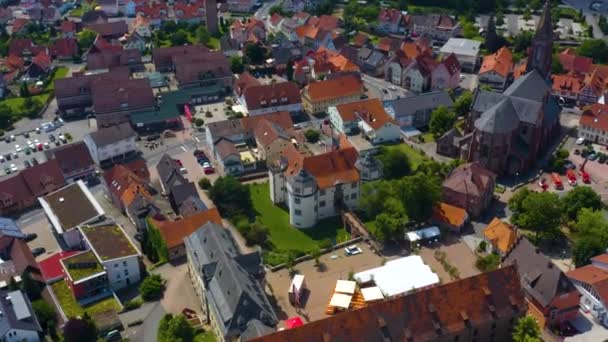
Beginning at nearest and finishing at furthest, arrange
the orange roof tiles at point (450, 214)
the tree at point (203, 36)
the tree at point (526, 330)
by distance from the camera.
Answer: the tree at point (526, 330) < the orange roof tiles at point (450, 214) < the tree at point (203, 36)

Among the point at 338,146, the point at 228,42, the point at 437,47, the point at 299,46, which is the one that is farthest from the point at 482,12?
the point at 338,146

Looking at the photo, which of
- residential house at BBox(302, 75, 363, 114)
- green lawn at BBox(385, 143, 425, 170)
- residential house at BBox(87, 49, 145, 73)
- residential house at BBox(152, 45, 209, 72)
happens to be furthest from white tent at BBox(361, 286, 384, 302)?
residential house at BBox(87, 49, 145, 73)

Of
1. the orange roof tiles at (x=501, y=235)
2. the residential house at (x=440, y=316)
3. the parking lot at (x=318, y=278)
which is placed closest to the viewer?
the residential house at (x=440, y=316)

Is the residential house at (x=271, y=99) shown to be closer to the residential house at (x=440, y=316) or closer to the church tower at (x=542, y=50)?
the church tower at (x=542, y=50)

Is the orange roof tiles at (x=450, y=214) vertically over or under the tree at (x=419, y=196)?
under

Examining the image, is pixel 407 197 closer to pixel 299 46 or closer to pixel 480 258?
pixel 480 258

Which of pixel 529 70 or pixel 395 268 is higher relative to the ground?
pixel 529 70

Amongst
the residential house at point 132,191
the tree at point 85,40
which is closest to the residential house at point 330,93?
the residential house at point 132,191
